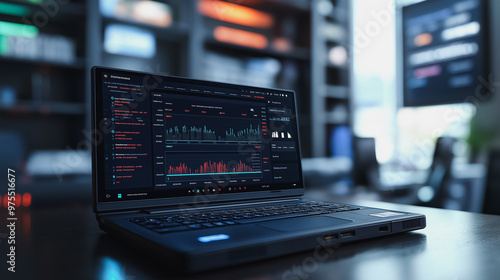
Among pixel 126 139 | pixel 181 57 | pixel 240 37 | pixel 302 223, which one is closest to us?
pixel 302 223

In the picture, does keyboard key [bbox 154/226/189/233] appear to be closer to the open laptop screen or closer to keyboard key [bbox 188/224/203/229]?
keyboard key [bbox 188/224/203/229]

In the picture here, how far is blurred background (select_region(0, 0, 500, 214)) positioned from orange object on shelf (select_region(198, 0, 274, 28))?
11 millimetres

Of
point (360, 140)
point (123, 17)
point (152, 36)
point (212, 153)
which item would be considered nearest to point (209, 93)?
point (212, 153)

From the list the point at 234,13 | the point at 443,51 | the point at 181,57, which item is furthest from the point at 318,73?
the point at 181,57

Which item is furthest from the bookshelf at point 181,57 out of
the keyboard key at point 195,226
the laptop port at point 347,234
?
the laptop port at point 347,234

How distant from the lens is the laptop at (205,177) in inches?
19.2

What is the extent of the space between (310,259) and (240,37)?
316 cm

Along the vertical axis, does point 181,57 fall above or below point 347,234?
above

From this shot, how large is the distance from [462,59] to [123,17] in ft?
10.2

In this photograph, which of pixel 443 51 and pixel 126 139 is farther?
pixel 443 51

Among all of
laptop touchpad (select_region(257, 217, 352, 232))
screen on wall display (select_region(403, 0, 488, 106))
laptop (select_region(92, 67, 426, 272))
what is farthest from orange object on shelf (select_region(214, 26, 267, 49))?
laptop touchpad (select_region(257, 217, 352, 232))

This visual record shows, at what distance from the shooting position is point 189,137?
77 cm

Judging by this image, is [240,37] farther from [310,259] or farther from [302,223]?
[310,259]

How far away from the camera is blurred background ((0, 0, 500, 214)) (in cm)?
246
